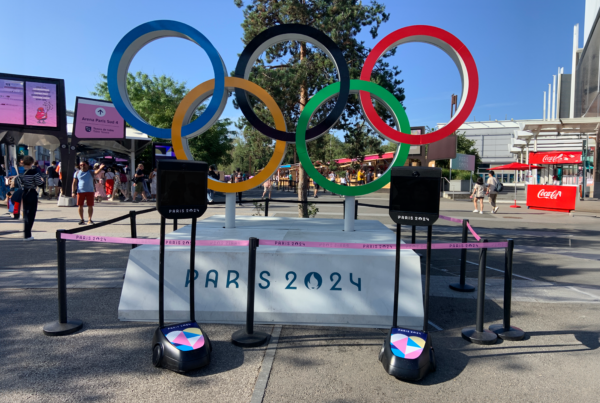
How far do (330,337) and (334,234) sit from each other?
2348 mm

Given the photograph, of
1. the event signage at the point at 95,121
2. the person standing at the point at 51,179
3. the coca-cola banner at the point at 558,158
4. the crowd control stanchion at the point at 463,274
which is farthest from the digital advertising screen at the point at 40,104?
→ the coca-cola banner at the point at 558,158

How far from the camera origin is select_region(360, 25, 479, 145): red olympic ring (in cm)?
650

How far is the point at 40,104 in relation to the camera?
1638 cm

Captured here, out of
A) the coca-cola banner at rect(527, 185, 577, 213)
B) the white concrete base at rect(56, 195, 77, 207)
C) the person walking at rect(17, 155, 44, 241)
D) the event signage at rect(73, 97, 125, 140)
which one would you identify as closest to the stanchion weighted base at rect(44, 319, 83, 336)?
the person walking at rect(17, 155, 44, 241)

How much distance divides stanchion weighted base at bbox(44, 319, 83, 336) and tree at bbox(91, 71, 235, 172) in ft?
90.4

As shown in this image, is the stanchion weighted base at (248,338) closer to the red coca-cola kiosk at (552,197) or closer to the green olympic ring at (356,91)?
the green olympic ring at (356,91)

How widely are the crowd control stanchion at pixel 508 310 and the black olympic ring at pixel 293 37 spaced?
11.7 ft

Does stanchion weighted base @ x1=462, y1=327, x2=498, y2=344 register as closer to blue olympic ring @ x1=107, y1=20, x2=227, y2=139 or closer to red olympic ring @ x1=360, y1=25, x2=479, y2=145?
red olympic ring @ x1=360, y1=25, x2=479, y2=145

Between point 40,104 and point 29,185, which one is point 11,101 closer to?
point 40,104

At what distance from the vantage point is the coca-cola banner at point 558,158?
23359 mm

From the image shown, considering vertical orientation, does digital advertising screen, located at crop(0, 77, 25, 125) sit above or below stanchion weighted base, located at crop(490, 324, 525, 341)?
above

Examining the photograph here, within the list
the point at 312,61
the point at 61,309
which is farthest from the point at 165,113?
the point at 61,309

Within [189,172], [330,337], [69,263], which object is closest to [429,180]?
[330,337]

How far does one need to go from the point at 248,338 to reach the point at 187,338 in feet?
2.21
